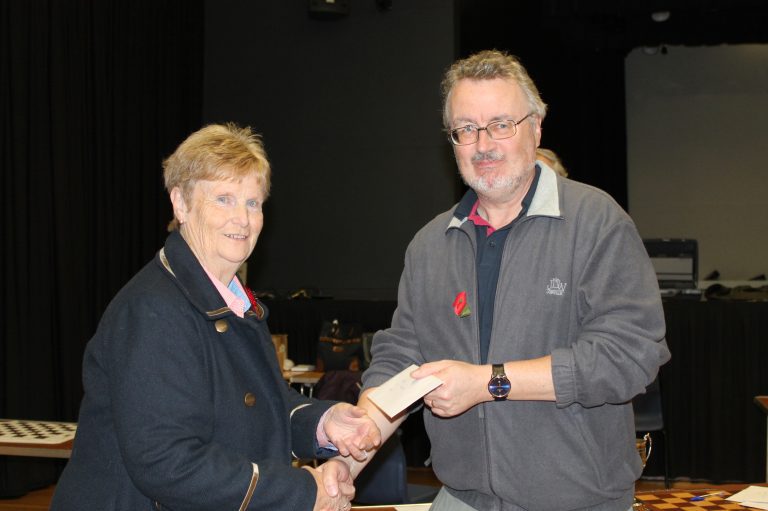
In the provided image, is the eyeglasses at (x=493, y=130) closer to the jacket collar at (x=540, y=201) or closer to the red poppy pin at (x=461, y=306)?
the jacket collar at (x=540, y=201)

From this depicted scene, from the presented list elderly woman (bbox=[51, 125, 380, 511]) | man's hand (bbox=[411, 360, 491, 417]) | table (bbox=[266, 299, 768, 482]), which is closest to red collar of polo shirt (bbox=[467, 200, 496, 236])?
man's hand (bbox=[411, 360, 491, 417])

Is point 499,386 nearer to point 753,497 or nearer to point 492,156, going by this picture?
point 492,156

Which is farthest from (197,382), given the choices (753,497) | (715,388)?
(715,388)

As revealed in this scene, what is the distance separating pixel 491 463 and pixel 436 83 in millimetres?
7075

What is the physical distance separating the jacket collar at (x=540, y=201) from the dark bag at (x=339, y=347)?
4106 mm

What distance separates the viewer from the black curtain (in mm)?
6391

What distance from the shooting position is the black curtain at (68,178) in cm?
639

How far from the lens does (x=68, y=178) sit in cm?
696

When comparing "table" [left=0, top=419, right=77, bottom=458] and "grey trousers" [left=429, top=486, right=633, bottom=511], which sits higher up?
"grey trousers" [left=429, top=486, right=633, bottom=511]

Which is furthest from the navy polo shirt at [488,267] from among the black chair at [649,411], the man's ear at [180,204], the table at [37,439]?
the black chair at [649,411]

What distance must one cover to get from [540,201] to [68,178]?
229 inches

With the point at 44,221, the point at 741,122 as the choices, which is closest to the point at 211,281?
the point at 44,221

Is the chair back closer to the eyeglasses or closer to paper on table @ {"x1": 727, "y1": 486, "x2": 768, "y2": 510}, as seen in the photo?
paper on table @ {"x1": 727, "y1": 486, "x2": 768, "y2": 510}

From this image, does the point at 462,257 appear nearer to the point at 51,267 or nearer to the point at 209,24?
the point at 51,267
